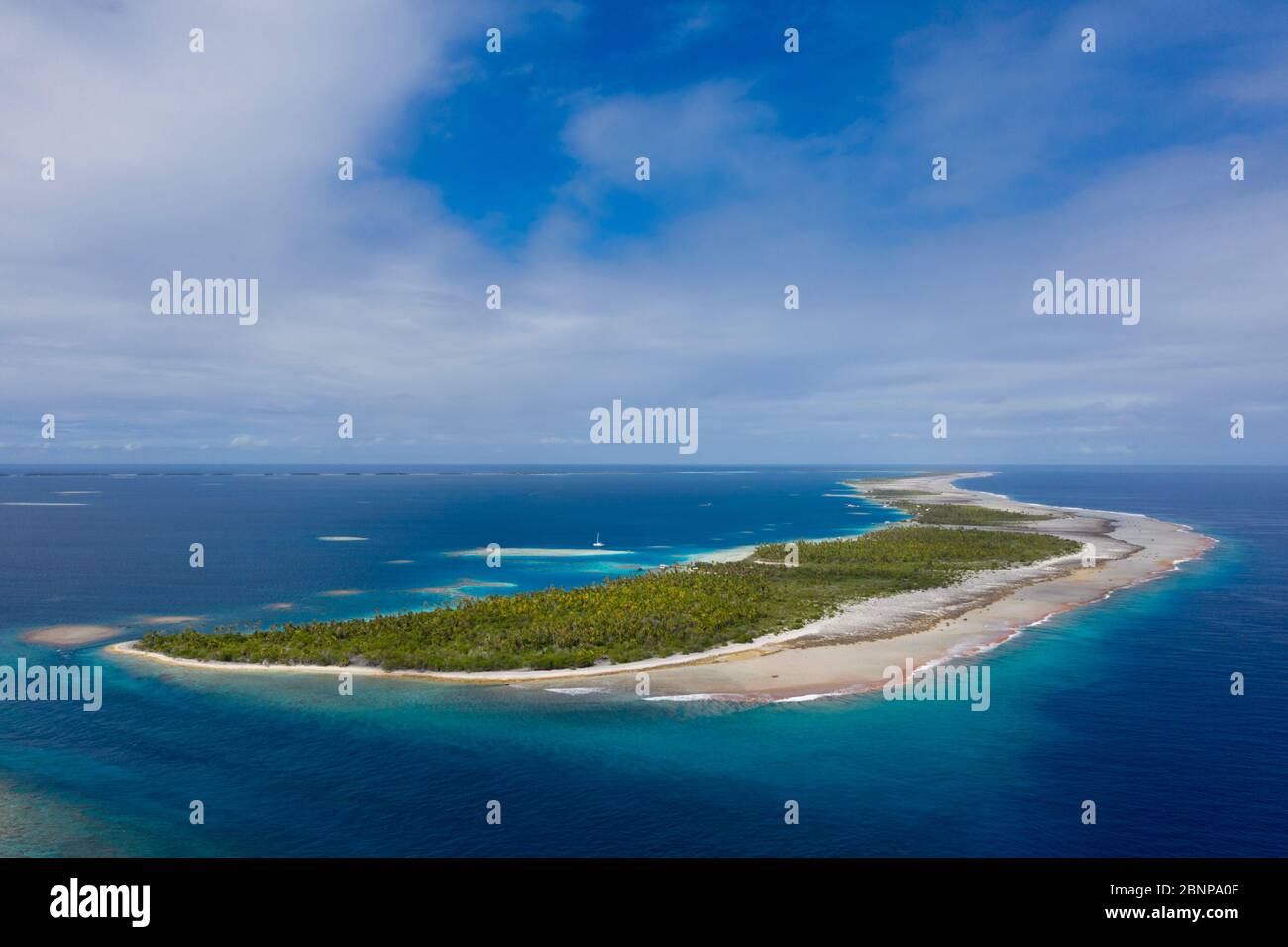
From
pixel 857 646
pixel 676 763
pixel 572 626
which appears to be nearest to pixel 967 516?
pixel 857 646

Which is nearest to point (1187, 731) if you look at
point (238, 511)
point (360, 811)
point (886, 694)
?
Result: point (886, 694)

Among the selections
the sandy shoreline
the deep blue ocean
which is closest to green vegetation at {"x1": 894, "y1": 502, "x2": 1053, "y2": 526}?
the sandy shoreline

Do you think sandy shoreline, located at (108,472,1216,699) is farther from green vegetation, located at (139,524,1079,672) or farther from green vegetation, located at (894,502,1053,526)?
green vegetation, located at (894,502,1053,526)

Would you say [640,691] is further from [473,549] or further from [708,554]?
[473,549]

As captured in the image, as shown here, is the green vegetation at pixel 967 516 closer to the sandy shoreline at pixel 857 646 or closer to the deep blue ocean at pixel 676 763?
the sandy shoreline at pixel 857 646

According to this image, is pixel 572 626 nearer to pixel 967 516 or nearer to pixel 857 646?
pixel 857 646

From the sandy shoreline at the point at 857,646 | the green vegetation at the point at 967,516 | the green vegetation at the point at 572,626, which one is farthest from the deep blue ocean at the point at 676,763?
the green vegetation at the point at 967,516
